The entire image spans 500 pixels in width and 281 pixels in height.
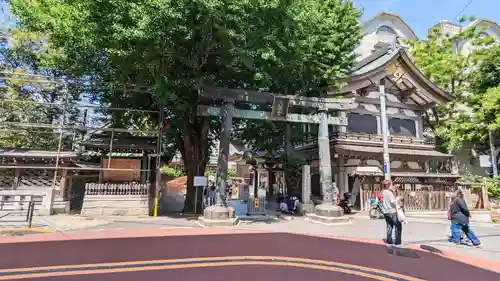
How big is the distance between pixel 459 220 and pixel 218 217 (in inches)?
309

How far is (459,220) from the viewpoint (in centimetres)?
856

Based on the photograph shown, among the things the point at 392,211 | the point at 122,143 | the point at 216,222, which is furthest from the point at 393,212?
the point at 122,143

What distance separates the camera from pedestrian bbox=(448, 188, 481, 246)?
8.45 metres

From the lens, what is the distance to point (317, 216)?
12453mm

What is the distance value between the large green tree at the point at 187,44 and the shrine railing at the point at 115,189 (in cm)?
233

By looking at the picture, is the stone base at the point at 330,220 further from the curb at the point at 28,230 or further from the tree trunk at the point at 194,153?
the curb at the point at 28,230

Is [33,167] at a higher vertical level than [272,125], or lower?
lower

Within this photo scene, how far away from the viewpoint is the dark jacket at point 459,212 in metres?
8.45

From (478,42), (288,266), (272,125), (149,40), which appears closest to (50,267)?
(288,266)

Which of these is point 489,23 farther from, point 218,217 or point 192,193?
point 218,217

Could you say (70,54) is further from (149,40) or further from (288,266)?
(288,266)

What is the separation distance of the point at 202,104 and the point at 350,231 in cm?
808

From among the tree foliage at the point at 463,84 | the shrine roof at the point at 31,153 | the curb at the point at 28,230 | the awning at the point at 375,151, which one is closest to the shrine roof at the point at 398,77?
the tree foliage at the point at 463,84

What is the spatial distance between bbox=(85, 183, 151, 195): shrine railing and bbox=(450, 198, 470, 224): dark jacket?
12403 mm
